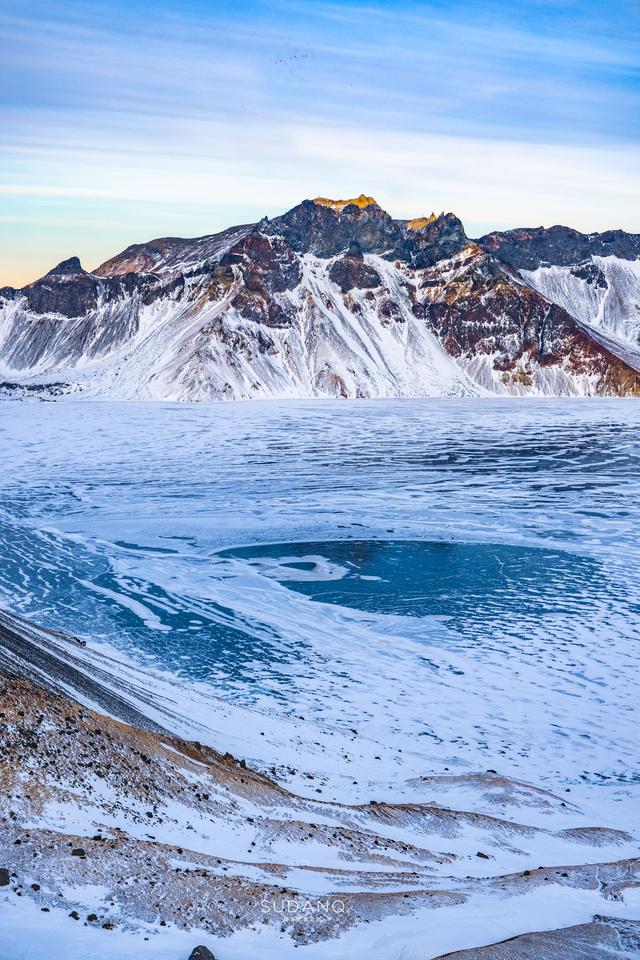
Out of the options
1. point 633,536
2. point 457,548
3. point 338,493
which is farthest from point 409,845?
point 338,493

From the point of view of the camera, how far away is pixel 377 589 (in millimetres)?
32125

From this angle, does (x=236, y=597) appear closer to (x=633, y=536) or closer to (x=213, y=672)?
(x=213, y=672)

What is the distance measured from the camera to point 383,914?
33.0ft

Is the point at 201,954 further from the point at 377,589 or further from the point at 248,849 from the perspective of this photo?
the point at 377,589

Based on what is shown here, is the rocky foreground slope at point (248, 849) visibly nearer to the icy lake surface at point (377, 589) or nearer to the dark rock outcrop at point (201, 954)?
the dark rock outcrop at point (201, 954)

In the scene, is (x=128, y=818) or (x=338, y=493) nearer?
(x=128, y=818)

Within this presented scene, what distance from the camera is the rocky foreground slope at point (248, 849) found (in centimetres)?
941

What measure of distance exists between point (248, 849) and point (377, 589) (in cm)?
2047

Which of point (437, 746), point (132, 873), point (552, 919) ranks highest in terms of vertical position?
point (132, 873)

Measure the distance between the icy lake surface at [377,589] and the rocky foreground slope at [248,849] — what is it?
3934 mm

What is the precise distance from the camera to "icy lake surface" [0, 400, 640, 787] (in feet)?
70.1

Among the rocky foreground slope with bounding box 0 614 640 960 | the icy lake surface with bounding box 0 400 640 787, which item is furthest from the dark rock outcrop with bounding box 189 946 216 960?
the icy lake surface with bounding box 0 400 640 787

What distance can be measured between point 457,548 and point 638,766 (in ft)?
64.0

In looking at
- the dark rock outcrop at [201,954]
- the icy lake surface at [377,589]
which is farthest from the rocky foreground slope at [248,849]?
the icy lake surface at [377,589]
